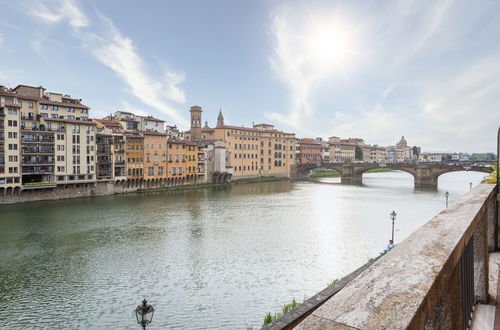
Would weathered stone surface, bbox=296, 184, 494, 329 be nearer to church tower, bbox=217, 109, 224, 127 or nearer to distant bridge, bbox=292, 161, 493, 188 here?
distant bridge, bbox=292, 161, 493, 188

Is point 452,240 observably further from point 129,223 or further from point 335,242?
point 129,223

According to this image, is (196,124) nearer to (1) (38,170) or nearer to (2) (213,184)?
(2) (213,184)

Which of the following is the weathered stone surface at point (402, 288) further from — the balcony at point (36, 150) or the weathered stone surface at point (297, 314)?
the balcony at point (36, 150)

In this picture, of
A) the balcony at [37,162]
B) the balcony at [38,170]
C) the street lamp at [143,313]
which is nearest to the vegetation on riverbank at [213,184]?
the balcony at [38,170]

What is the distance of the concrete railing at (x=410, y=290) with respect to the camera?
1.82 meters

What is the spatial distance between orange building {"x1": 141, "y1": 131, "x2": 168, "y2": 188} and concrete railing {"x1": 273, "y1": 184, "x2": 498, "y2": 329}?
6143cm

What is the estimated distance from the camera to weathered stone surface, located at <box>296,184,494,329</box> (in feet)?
5.96

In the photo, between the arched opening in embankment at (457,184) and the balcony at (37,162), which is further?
the arched opening in embankment at (457,184)

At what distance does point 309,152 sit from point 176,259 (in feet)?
314

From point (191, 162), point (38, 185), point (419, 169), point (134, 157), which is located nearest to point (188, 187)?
point (191, 162)

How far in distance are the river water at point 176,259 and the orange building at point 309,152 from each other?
7020 cm

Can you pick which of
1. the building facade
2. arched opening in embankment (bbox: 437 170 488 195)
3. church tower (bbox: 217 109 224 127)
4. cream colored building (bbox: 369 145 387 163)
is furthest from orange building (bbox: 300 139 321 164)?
cream colored building (bbox: 369 145 387 163)

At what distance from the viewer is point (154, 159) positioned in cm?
6250

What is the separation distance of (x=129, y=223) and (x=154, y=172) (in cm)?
3152
